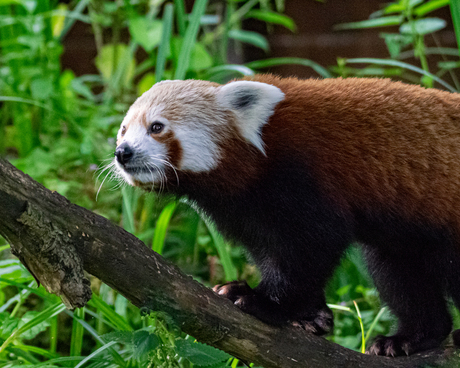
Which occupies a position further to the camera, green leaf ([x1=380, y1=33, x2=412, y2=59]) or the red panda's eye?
green leaf ([x1=380, y1=33, x2=412, y2=59])

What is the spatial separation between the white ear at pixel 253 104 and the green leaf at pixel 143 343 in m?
0.75

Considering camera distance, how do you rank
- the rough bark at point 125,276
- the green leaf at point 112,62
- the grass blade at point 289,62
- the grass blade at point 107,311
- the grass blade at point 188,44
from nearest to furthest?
1. the rough bark at point 125,276
2. the grass blade at point 107,311
3. the grass blade at point 188,44
4. the grass blade at point 289,62
5. the green leaf at point 112,62

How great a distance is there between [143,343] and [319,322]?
85 cm

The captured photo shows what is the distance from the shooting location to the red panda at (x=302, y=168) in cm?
177

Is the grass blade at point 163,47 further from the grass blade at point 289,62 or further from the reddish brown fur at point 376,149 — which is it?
the reddish brown fur at point 376,149

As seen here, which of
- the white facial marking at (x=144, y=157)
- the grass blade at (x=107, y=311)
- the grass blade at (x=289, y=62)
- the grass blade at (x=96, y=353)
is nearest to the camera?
Answer: the grass blade at (x=96, y=353)

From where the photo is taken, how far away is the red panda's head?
5.90 feet

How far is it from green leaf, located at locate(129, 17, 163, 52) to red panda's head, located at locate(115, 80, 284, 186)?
1.24 metres

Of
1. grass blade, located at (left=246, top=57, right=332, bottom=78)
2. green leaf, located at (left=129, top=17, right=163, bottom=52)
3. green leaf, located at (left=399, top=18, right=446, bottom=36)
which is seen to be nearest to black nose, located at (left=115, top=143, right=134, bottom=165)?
green leaf, located at (left=129, top=17, right=163, bottom=52)

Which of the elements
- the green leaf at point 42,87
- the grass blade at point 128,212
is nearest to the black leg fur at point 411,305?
the grass blade at point 128,212

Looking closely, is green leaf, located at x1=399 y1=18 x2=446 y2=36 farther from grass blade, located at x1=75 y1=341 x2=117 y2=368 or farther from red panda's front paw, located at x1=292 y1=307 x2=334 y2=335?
grass blade, located at x1=75 y1=341 x2=117 y2=368

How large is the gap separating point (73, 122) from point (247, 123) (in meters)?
1.65

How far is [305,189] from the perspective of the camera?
175cm

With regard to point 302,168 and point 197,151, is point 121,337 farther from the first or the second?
point 302,168
